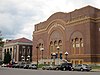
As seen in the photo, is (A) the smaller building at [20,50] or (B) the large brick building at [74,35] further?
(A) the smaller building at [20,50]

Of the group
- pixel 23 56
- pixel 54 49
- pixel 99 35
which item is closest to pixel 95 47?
pixel 99 35

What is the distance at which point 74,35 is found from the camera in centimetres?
7775

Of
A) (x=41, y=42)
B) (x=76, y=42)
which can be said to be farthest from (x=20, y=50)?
(x=76, y=42)

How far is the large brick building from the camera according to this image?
71.8 meters

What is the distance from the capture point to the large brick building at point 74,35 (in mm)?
71750

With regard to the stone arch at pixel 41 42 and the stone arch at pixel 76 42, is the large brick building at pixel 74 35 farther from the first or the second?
the stone arch at pixel 41 42

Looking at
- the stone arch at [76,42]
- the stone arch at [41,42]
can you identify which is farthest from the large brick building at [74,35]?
the stone arch at [41,42]

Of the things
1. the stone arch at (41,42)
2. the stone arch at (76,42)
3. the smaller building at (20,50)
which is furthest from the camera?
the smaller building at (20,50)

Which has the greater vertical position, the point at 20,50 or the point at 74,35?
the point at 74,35

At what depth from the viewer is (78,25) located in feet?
250

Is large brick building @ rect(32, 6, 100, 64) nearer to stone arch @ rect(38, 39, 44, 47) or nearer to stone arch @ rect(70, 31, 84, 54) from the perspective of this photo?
stone arch @ rect(70, 31, 84, 54)

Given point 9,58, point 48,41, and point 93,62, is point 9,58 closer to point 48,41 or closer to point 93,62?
point 48,41

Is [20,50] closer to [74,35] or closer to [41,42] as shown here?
[41,42]

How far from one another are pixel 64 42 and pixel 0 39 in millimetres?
27663
